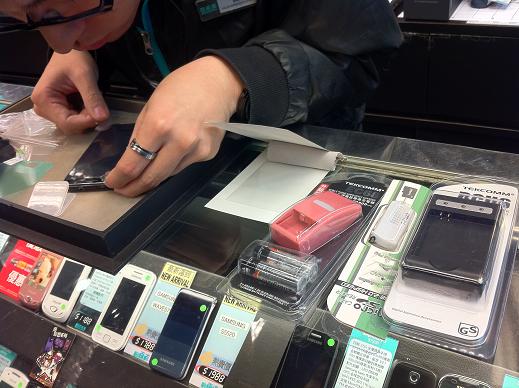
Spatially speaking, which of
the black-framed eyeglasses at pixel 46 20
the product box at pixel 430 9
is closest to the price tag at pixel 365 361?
the black-framed eyeglasses at pixel 46 20

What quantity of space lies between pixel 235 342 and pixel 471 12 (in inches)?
59.7

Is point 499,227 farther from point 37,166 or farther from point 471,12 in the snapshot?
point 471,12

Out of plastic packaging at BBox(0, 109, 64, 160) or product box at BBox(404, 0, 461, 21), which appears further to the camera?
product box at BBox(404, 0, 461, 21)

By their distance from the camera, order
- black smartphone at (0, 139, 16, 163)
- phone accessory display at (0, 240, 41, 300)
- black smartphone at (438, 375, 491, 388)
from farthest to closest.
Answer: black smartphone at (0, 139, 16, 163) < phone accessory display at (0, 240, 41, 300) < black smartphone at (438, 375, 491, 388)

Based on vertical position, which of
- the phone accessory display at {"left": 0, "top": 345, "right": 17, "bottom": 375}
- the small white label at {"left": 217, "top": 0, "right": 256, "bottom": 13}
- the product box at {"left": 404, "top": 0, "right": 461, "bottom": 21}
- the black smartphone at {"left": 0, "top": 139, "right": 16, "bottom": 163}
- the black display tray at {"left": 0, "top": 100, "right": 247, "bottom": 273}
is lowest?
the phone accessory display at {"left": 0, "top": 345, "right": 17, "bottom": 375}

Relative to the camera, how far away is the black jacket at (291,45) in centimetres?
76

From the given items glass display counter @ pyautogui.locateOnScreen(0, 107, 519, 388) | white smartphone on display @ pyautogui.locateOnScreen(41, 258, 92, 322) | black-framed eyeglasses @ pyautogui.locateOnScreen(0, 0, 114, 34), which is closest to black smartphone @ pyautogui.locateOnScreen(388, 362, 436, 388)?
glass display counter @ pyautogui.locateOnScreen(0, 107, 519, 388)

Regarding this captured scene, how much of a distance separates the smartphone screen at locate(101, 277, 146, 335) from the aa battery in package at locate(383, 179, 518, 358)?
33 centimetres

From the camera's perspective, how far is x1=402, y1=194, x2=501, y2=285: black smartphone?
469 millimetres

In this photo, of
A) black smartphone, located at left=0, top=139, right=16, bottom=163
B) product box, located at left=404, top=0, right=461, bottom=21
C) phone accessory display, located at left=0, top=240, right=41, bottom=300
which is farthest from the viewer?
product box, located at left=404, top=0, right=461, bottom=21

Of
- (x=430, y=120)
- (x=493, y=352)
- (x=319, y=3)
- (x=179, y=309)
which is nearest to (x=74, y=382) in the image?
(x=179, y=309)

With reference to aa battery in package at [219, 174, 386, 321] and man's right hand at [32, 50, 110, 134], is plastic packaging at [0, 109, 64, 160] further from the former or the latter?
aa battery in package at [219, 174, 386, 321]

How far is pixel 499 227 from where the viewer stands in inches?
20.6

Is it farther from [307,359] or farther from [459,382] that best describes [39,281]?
[459,382]
